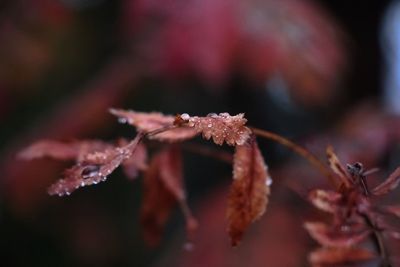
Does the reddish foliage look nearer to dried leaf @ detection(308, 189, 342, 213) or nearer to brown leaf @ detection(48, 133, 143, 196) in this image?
dried leaf @ detection(308, 189, 342, 213)

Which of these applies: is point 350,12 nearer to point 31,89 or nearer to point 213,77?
point 213,77

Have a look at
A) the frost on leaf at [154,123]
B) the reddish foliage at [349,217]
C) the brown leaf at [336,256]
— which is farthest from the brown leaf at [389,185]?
the frost on leaf at [154,123]

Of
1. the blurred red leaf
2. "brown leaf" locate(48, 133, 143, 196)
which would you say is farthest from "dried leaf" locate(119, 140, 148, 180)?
the blurred red leaf

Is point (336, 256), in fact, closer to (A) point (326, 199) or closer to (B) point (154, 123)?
(A) point (326, 199)

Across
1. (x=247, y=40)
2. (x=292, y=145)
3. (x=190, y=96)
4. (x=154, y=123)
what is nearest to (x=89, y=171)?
(x=154, y=123)

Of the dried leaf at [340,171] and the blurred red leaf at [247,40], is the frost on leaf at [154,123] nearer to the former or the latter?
the dried leaf at [340,171]

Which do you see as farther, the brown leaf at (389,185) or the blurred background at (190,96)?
the blurred background at (190,96)
